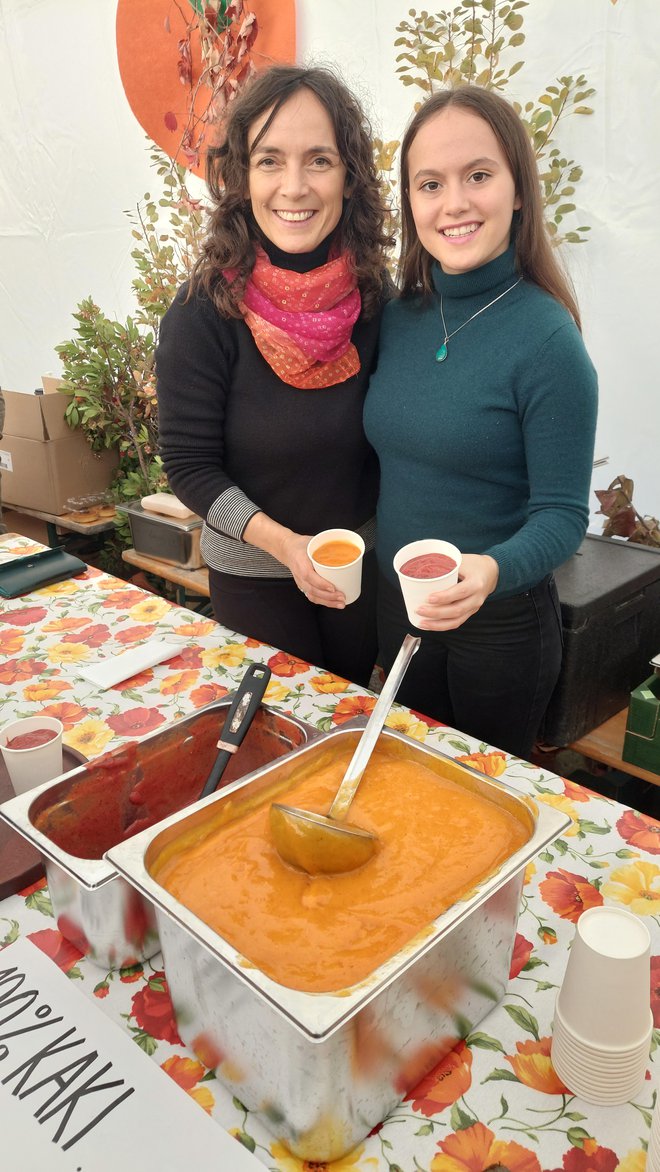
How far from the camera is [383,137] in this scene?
2.87 metres

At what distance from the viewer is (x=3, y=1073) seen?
2.68 ft

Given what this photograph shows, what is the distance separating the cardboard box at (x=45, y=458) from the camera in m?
3.88

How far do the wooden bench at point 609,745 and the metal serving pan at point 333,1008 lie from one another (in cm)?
146

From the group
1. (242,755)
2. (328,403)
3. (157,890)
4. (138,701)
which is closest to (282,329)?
(328,403)

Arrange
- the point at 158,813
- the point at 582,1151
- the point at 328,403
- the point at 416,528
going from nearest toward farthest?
the point at 582,1151
the point at 158,813
the point at 416,528
the point at 328,403

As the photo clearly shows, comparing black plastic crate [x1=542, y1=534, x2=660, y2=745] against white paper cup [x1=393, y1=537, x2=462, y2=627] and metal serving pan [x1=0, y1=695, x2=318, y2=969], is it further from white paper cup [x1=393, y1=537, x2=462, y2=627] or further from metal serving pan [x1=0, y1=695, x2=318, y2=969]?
metal serving pan [x1=0, y1=695, x2=318, y2=969]

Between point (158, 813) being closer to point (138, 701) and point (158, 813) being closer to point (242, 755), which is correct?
point (242, 755)

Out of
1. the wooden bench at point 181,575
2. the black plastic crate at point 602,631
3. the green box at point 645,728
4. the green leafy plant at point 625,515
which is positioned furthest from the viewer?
the wooden bench at point 181,575

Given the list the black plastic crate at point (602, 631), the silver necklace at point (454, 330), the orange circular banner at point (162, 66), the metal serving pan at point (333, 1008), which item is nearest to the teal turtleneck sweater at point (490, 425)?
the silver necklace at point (454, 330)

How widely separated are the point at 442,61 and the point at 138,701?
7.67 ft

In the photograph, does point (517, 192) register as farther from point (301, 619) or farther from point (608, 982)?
point (608, 982)

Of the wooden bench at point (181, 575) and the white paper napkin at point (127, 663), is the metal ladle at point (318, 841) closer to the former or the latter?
the white paper napkin at point (127, 663)

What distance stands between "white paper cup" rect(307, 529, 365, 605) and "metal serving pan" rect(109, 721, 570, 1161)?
61cm

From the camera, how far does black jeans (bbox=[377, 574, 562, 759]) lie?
170 centimetres
